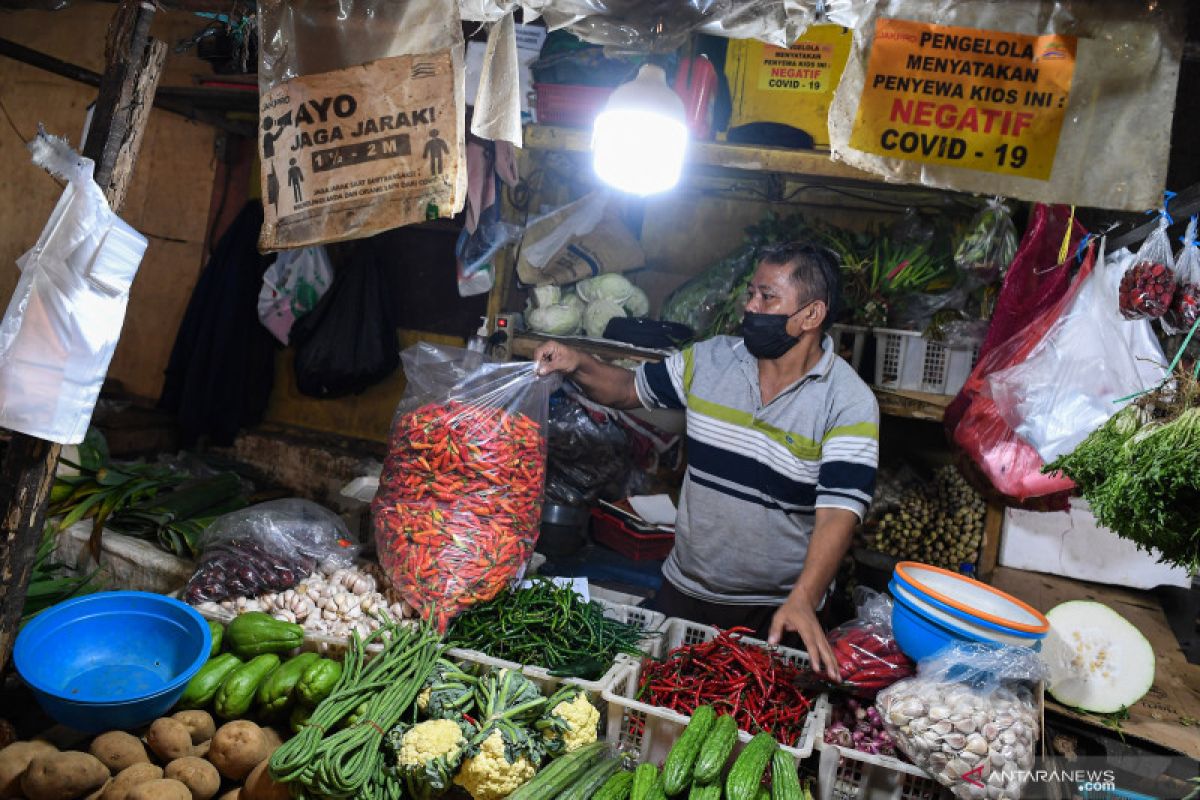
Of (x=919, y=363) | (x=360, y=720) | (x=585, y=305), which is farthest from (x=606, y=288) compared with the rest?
(x=360, y=720)

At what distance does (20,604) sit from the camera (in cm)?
246

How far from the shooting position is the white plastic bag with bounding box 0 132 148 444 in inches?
84.4

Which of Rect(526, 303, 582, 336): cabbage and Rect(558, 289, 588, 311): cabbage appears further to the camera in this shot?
Rect(558, 289, 588, 311): cabbage

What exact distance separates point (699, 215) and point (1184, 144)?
101 inches

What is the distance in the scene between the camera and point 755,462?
3100 millimetres

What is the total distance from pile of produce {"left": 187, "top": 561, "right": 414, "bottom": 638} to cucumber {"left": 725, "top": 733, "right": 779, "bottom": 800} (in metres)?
1.24

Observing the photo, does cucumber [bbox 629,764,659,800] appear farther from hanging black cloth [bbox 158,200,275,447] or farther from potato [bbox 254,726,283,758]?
hanging black cloth [bbox 158,200,275,447]

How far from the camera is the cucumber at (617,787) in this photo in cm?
189

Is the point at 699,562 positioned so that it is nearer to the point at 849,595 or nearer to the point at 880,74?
the point at 849,595

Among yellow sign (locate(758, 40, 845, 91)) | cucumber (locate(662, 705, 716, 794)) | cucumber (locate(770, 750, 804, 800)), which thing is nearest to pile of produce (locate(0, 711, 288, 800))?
cucumber (locate(662, 705, 716, 794))

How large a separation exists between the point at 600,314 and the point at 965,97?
2649 mm

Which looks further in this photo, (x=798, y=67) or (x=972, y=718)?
(x=798, y=67)

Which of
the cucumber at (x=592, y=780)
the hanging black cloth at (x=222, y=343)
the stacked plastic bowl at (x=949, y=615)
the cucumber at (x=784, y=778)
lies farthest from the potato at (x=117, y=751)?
the hanging black cloth at (x=222, y=343)

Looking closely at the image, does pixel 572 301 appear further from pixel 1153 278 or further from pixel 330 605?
pixel 1153 278
